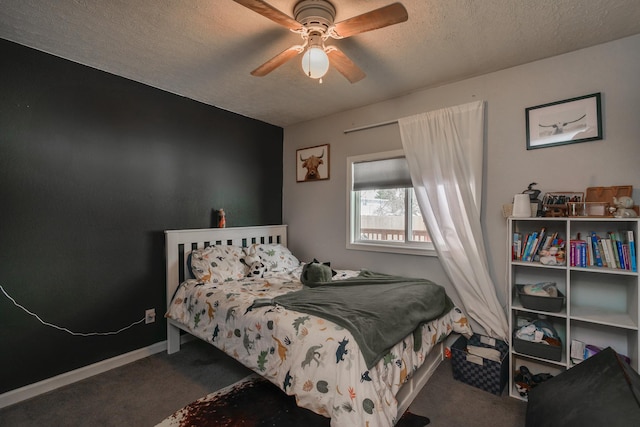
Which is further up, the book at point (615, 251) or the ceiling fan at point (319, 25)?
the ceiling fan at point (319, 25)

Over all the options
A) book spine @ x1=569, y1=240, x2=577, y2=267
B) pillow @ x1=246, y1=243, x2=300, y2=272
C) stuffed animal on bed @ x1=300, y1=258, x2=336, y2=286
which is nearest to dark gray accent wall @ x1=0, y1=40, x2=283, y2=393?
pillow @ x1=246, y1=243, x2=300, y2=272

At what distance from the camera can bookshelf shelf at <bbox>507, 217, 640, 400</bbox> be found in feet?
5.98

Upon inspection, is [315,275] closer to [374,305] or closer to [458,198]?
[374,305]

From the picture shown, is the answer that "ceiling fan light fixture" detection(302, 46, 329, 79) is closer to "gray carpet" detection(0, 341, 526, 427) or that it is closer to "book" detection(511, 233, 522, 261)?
"book" detection(511, 233, 522, 261)

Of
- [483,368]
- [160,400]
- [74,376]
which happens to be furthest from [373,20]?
[74,376]

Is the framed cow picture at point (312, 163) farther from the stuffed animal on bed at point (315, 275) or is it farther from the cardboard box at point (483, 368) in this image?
the cardboard box at point (483, 368)

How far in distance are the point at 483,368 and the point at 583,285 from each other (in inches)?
36.4

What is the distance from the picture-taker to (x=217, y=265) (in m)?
2.78

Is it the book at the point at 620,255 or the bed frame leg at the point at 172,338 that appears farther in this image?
the bed frame leg at the point at 172,338

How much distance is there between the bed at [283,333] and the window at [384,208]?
1.84 ft

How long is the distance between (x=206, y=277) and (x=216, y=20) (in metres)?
2.00

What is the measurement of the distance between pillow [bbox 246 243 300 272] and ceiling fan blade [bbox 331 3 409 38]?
214 centimetres

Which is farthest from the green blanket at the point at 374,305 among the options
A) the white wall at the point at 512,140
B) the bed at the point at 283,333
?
the white wall at the point at 512,140

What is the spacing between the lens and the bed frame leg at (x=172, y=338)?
9.07 ft
